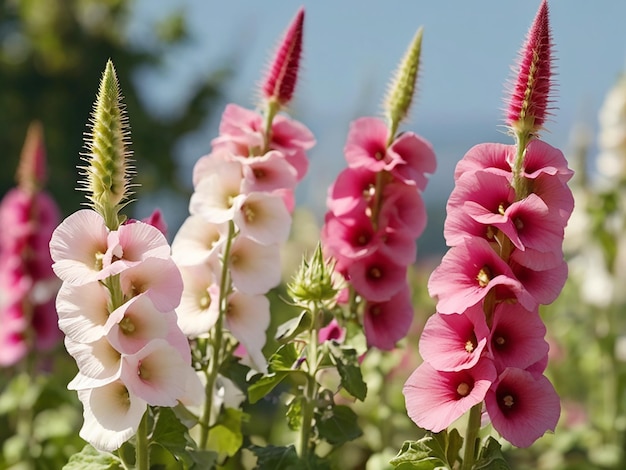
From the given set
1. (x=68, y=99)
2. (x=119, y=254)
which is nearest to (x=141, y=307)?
(x=119, y=254)

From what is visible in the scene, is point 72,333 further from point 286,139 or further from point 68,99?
point 68,99

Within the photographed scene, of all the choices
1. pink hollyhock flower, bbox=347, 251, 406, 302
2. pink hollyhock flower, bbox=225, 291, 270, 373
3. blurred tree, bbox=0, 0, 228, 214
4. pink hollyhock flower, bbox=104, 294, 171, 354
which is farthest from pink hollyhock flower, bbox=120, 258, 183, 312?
blurred tree, bbox=0, 0, 228, 214

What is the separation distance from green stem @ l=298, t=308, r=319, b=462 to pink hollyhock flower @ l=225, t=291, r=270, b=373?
7 cm

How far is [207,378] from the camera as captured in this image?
1.15 metres

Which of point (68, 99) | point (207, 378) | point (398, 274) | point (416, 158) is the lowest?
point (68, 99)

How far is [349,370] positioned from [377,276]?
206mm

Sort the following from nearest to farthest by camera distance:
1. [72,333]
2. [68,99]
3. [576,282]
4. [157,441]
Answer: [72,333], [157,441], [576,282], [68,99]

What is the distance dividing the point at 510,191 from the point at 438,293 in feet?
0.37

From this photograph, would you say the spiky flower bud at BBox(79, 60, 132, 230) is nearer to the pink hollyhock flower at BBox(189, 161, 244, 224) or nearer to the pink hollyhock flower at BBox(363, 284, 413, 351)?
the pink hollyhock flower at BBox(189, 161, 244, 224)

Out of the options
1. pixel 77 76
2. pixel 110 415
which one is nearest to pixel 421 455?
pixel 110 415

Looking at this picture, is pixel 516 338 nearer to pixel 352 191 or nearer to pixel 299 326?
pixel 299 326

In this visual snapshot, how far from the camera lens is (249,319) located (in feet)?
3.80

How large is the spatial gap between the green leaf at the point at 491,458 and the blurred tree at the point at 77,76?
21.6ft

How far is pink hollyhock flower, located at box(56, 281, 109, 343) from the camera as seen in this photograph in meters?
0.88
